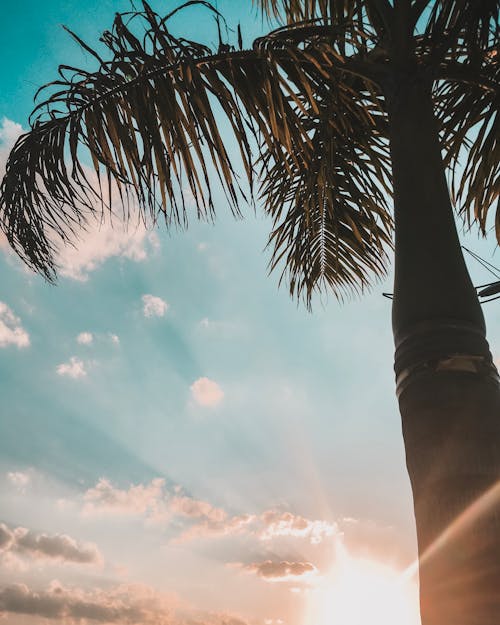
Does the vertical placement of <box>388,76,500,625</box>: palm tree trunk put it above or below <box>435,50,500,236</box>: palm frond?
below

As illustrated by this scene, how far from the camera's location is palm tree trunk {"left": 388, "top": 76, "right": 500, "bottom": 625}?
1.38 m

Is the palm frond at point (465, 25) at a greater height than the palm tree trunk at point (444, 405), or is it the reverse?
the palm frond at point (465, 25)

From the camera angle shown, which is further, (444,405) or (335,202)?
(335,202)

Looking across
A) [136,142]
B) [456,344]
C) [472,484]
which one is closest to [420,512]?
[472,484]

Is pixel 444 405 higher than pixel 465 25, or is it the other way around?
pixel 465 25

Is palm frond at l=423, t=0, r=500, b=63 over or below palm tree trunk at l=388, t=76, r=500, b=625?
over

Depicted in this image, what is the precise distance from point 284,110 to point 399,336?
1.24m

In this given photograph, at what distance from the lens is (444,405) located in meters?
1.54

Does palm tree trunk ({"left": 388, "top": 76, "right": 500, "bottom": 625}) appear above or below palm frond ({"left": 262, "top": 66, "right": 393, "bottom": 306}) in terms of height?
below

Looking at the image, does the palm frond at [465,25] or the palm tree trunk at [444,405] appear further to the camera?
the palm frond at [465,25]

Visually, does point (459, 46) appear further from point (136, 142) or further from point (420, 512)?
point (420, 512)

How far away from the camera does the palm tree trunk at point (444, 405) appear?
138 cm

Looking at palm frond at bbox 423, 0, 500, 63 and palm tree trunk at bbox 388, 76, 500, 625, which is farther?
palm frond at bbox 423, 0, 500, 63

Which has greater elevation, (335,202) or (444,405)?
(335,202)
